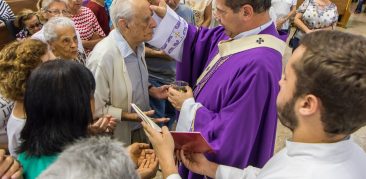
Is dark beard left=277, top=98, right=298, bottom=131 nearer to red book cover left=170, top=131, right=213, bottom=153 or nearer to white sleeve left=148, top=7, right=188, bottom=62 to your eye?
red book cover left=170, top=131, right=213, bottom=153

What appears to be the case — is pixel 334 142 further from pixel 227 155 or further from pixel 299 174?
pixel 227 155

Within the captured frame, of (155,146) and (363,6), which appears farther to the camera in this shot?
(363,6)

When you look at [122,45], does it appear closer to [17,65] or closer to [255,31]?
[17,65]

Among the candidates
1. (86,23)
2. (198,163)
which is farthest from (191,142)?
(86,23)

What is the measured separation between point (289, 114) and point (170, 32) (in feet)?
4.29

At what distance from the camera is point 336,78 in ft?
3.49

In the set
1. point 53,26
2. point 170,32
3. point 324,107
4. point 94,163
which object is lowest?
point 53,26

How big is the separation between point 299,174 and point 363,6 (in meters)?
10.0

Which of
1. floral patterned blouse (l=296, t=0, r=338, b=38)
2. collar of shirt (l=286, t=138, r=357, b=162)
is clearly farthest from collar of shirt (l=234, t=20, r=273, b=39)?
floral patterned blouse (l=296, t=0, r=338, b=38)

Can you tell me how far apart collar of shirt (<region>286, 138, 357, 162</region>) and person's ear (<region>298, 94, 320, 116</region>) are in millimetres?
103

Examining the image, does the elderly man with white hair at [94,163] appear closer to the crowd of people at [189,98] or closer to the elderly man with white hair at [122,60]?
the crowd of people at [189,98]

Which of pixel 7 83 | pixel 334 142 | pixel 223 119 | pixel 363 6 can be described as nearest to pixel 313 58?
pixel 334 142

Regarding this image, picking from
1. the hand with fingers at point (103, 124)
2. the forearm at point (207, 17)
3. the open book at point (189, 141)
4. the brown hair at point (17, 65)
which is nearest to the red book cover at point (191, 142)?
the open book at point (189, 141)

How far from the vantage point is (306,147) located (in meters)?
1.16
